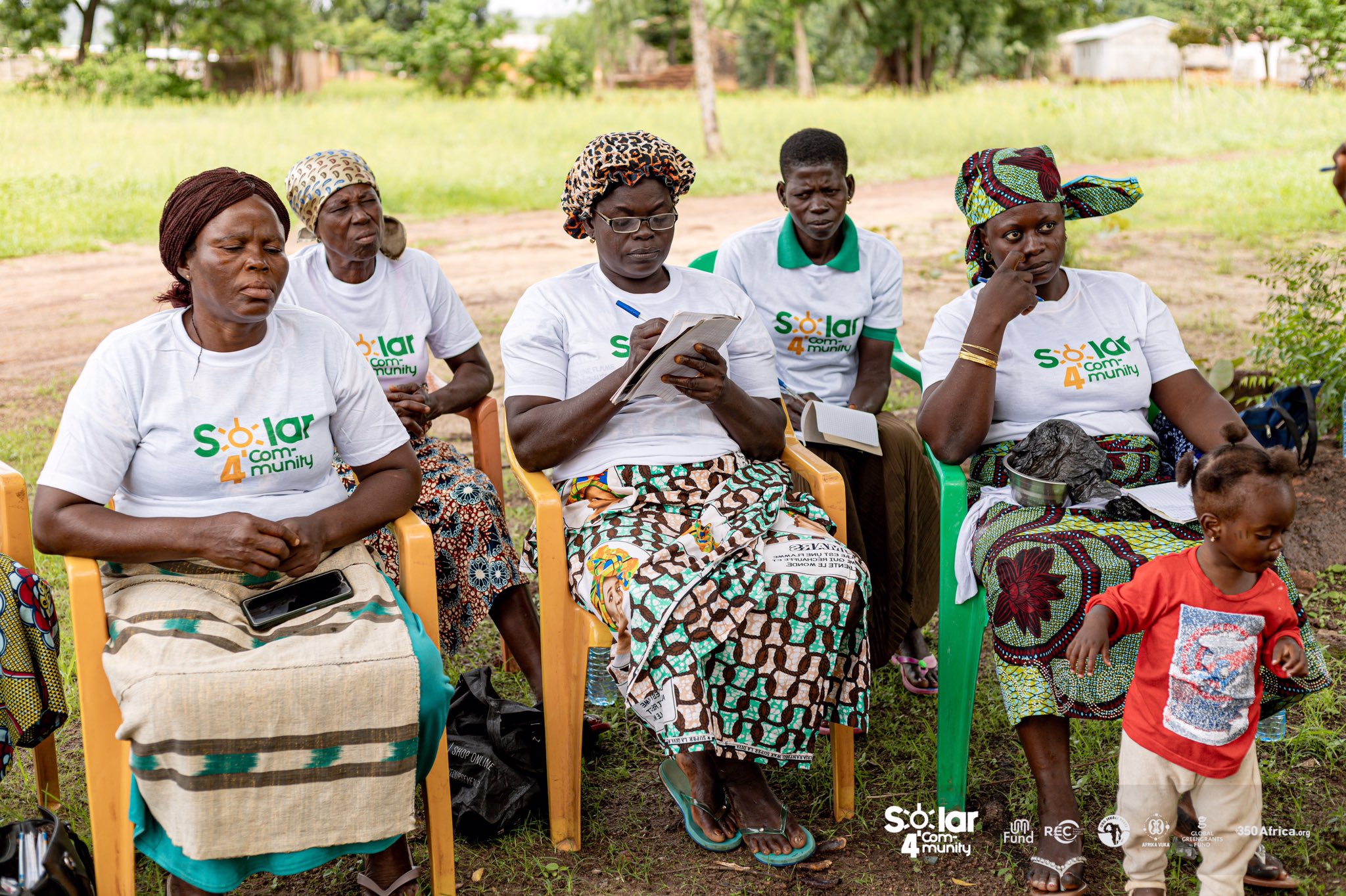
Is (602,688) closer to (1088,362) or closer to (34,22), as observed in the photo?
(1088,362)

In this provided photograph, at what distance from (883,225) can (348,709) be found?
10.9m

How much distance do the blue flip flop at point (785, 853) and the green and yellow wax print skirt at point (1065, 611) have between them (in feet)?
1.97

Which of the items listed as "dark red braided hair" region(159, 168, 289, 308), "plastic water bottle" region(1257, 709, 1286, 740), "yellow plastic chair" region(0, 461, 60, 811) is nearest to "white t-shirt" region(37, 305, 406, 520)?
"dark red braided hair" region(159, 168, 289, 308)

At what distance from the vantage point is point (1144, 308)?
3367 millimetres

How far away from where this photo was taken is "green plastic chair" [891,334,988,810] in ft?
9.93

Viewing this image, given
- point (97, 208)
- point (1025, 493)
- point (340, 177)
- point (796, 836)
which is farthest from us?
point (97, 208)

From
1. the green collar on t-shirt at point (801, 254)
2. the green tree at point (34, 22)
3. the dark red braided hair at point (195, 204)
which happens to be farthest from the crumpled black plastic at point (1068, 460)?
the green tree at point (34, 22)

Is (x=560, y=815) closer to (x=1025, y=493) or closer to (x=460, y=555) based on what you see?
(x=460, y=555)

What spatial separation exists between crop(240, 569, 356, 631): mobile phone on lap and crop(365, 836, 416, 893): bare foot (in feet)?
1.95

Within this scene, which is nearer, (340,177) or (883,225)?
(340,177)

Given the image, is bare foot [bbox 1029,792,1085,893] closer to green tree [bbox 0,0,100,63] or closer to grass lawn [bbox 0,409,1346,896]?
grass lawn [bbox 0,409,1346,896]

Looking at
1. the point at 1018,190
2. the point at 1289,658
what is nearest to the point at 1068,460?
the point at 1018,190

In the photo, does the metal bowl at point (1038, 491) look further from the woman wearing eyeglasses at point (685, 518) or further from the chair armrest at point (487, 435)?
the chair armrest at point (487, 435)

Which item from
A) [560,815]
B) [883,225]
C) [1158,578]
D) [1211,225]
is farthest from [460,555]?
[1211,225]
